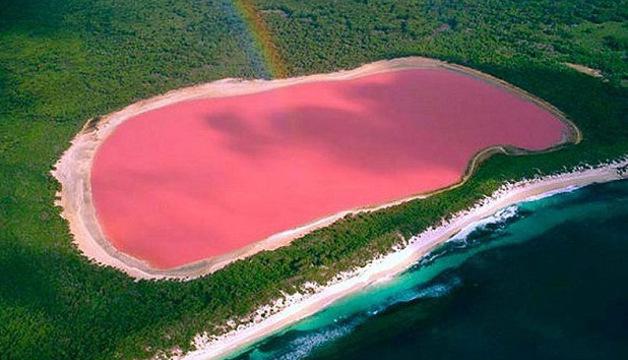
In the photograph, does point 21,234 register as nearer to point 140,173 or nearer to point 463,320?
point 140,173

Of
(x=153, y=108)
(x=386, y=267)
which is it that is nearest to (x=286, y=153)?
(x=386, y=267)

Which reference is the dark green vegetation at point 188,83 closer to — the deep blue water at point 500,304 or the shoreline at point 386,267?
the shoreline at point 386,267

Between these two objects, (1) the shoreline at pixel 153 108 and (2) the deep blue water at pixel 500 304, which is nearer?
(2) the deep blue water at pixel 500 304

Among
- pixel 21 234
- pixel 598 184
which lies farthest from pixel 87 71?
pixel 598 184

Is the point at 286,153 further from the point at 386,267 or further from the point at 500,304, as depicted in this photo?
the point at 500,304

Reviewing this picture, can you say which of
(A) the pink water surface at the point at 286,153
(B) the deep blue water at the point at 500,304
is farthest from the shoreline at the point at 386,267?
(A) the pink water surface at the point at 286,153
